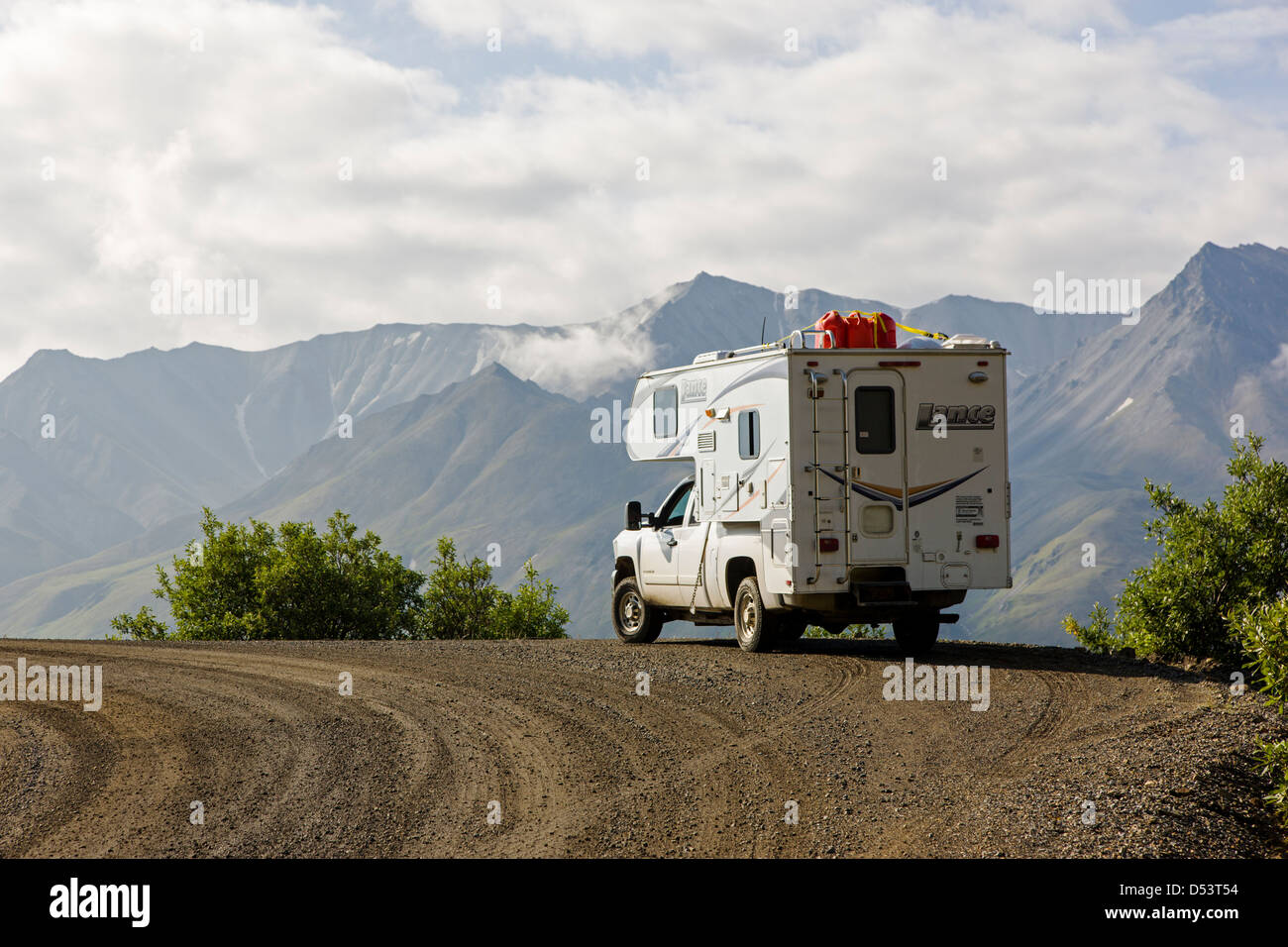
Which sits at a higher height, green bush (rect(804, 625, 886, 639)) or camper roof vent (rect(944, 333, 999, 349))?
camper roof vent (rect(944, 333, 999, 349))

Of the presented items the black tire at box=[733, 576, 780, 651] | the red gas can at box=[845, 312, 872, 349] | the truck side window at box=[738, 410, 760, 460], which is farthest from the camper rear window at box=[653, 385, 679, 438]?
the red gas can at box=[845, 312, 872, 349]

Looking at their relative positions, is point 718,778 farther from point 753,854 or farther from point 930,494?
point 930,494

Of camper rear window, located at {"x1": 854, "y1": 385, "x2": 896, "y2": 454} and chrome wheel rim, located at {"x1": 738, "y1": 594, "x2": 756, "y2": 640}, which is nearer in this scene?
camper rear window, located at {"x1": 854, "y1": 385, "x2": 896, "y2": 454}

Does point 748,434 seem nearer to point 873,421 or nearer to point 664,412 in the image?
point 873,421

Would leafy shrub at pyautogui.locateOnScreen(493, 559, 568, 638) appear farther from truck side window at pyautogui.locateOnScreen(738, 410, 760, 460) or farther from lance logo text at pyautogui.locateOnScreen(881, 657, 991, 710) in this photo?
lance logo text at pyautogui.locateOnScreen(881, 657, 991, 710)

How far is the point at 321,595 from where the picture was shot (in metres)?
34.5

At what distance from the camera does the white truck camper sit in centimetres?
1430

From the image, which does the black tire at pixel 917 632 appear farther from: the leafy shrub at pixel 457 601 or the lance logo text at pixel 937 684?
the leafy shrub at pixel 457 601

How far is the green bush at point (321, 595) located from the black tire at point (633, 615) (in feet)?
55.2

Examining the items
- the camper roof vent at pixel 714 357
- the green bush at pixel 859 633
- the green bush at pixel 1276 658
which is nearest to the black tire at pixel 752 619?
the green bush at pixel 859 633

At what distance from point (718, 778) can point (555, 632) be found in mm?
27867

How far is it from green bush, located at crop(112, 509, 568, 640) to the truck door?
21590mm

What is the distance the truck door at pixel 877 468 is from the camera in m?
14.4

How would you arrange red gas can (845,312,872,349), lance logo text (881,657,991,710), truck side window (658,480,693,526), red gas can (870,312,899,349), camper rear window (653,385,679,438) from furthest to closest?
1. truck side window (658,480,693,526)
2. camper rear window (653,385,679,438)
3. red gas can (870,312,899,349)
4. red gas can (845,312,872,349)
5. lance logo text (881,657,991,710)
